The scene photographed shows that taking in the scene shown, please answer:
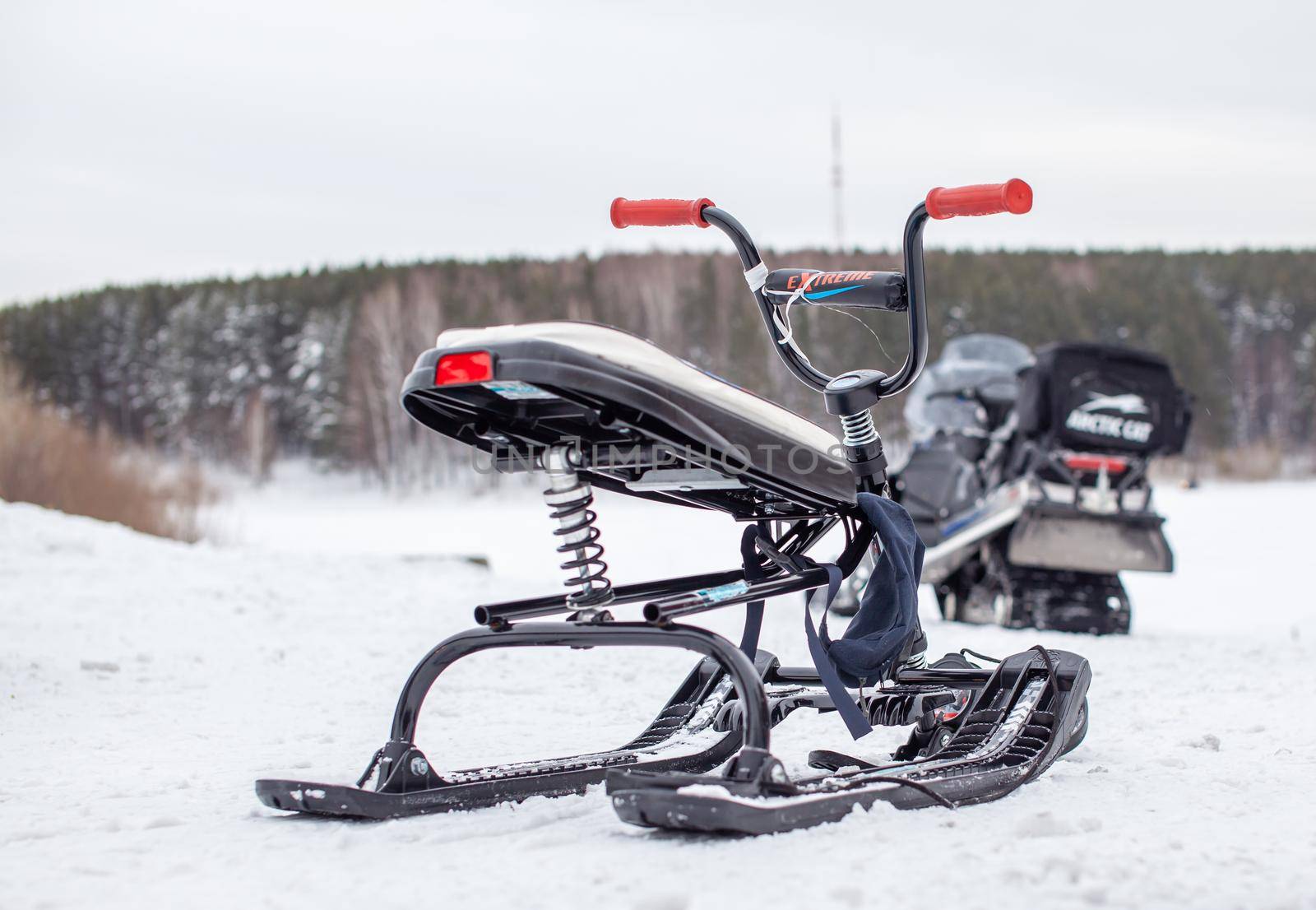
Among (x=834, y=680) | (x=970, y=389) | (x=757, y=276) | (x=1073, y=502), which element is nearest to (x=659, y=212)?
(x=757, y=276)

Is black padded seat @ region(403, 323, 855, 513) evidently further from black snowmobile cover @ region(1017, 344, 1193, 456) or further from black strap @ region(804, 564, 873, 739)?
black snowmobile cover @ region(1017, 344, 1193, 456)

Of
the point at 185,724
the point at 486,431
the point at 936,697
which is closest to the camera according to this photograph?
the point at 486,431

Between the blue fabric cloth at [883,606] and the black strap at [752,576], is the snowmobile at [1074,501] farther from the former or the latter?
the black strap at [752,576]

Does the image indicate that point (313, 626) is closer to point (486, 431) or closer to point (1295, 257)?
point (486, 431)

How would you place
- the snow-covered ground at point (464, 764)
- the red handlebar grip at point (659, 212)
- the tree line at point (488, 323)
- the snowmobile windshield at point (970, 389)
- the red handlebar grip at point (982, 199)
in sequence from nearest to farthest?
the snow-covered ground at point (464, 764), the red handlebar grip at point (982, 199), the red handlebar grip at point (659, 212), the snowmobile windshield at point (970, 389), the tree line at point (488, 323)

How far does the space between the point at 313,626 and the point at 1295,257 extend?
64920 mm

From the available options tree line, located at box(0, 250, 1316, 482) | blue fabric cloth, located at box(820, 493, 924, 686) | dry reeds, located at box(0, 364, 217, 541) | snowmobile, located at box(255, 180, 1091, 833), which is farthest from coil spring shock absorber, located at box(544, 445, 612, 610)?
tree line, located at box(0, 250, 1316, 482)

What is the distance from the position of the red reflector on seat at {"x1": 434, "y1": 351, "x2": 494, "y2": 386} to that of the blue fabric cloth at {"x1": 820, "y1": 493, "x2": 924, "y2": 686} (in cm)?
94

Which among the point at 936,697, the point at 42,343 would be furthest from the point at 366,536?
the point at 42,343

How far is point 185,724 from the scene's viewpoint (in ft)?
11.2

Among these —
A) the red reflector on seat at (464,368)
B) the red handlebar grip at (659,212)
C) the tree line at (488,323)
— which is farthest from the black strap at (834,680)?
the tree line at (488,323)

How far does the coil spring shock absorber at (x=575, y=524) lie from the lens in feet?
6.93

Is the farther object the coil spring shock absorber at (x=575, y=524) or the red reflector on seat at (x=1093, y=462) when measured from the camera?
the red reflector on seat at (x=1093, y=462)

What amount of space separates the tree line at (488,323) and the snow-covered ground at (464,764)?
105 ft
